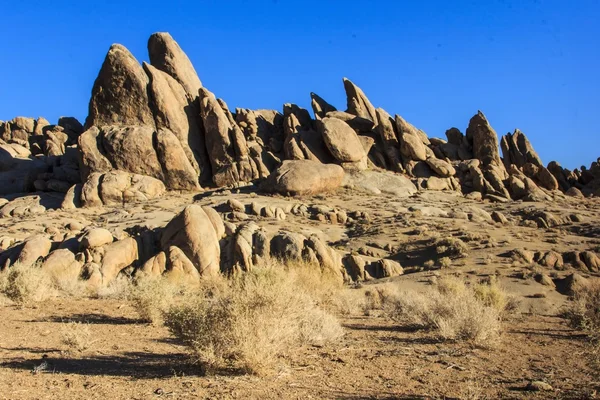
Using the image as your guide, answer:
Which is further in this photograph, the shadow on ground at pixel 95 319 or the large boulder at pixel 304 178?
the large boulder at pixel 304 178

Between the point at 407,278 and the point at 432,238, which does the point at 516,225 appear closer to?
the point at 432,238

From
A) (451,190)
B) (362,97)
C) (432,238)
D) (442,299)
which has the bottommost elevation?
(442,299)

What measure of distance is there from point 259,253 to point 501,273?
10928mm

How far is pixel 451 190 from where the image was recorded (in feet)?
146

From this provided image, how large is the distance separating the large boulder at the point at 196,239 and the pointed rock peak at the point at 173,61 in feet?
92.3

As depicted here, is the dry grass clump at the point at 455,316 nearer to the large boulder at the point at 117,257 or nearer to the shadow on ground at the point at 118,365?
the shadow on ground at the point at 118,365

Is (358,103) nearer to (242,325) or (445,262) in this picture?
(445,262)

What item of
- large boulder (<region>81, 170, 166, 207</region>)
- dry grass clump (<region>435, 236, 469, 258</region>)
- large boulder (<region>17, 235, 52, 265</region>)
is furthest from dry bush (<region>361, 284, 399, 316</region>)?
large boulder (<region>81, 170, 166, 207</region>)

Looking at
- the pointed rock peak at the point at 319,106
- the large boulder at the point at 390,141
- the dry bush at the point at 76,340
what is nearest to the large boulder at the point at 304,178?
the large boulder at the point at 390,141

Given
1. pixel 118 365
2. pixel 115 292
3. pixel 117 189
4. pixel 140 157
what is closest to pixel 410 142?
pixel 140 157

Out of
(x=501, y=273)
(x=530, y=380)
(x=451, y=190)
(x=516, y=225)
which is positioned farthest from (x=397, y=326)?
(x=451, y=190)

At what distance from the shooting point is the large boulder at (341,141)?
150 ft

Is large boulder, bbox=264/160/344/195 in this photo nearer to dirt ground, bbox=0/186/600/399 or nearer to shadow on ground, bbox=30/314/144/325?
dirt ground, bbox=0/186/600/399

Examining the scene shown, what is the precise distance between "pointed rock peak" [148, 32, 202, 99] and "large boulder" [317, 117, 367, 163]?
14.3 m
